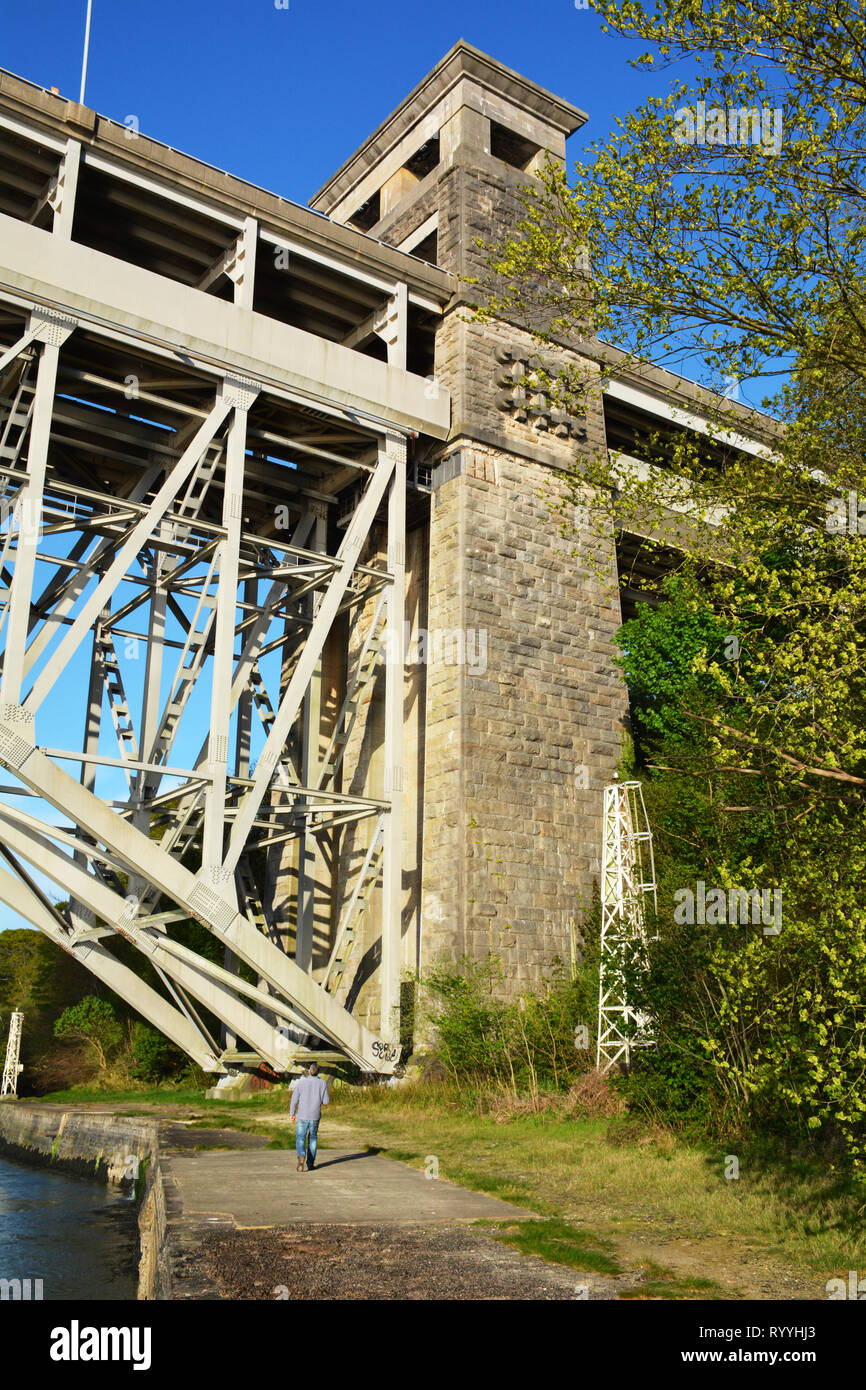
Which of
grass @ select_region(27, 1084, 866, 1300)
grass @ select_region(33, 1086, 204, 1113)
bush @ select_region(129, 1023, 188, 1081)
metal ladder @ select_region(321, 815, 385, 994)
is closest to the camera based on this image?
grass @ select_region(27, 1084, 866, 1300)

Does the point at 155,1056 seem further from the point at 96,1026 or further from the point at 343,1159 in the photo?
the point at 343,1159

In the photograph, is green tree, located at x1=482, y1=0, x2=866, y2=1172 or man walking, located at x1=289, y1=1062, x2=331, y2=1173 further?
man walking, located at x1=289, y1=1062, x2=331, y2=1173

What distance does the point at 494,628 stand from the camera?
61.0ft

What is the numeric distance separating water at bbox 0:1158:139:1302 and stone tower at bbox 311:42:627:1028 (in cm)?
552

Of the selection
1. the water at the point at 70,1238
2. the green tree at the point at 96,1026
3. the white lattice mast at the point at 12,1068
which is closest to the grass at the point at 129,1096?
the green tree at the point at 96,1026

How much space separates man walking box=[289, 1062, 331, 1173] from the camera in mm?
10773

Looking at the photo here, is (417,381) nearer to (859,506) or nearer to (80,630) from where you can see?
(80,630)

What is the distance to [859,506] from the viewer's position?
27.7 ft

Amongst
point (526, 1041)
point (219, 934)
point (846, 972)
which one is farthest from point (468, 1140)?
point (846, 972)

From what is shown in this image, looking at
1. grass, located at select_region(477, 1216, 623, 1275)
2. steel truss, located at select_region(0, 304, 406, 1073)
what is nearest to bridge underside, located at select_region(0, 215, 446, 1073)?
steel truss, located at select_region(0, 304, 406, 1073)

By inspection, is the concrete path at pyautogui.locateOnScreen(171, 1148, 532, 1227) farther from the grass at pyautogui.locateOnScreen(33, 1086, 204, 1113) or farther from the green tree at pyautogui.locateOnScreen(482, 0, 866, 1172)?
the grass at pyautogui.locateOnScreen(33, 1086, 204, 1113)

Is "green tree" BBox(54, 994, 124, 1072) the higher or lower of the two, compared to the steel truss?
lower

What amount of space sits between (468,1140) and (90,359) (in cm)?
1353

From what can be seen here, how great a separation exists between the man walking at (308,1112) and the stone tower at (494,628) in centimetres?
585
